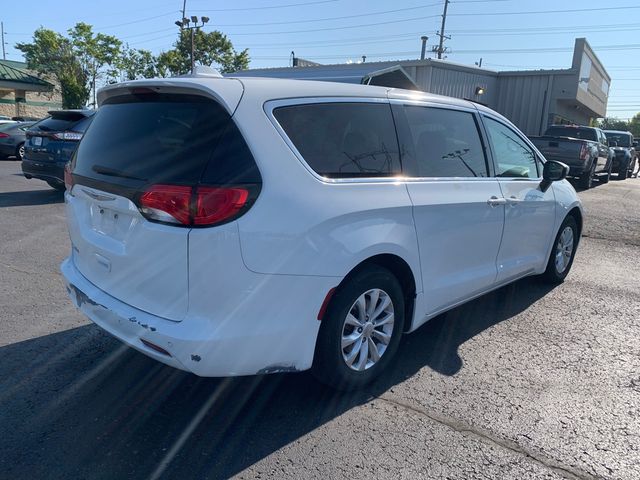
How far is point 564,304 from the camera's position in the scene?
508 cm

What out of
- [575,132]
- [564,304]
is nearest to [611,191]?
[575,132]

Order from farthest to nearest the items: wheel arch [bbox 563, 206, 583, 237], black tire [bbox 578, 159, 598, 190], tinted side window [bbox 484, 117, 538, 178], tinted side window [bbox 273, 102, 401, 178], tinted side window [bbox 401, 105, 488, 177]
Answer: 1. black tire [bbox 578, 159, 598, 190]
2. wheel arch [bbox 563, 206, 583, 237]
3. tinted side window [bbox 484, 117, 538, 178]
4. tinted side window [bbox 401, 105, 488, 177]
5. tinted side window [bbox 273, 102, 401, 178]

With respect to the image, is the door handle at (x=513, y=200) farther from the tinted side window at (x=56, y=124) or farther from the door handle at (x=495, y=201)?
the tinted side window at (x=56, y=124)

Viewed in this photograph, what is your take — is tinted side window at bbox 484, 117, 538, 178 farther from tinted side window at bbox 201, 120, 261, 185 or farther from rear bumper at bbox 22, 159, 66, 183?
rear bumper at bbox 22, 159, 66, 183

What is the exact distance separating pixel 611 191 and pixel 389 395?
1574cm

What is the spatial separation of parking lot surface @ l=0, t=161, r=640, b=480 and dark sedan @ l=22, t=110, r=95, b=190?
18.4ft

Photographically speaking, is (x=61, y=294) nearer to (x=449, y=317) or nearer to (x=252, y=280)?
(x=252, y=280)

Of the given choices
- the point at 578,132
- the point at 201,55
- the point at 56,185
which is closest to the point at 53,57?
the point at 201,55

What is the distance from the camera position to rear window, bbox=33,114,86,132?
9.78 metres

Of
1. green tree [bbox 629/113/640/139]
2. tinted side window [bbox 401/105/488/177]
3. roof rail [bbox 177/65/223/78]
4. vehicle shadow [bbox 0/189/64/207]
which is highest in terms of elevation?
green tree [bbox 629/113/640/139]

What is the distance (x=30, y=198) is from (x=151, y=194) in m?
8.82

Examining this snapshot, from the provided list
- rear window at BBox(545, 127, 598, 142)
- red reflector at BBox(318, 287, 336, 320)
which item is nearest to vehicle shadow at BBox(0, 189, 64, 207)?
red reflector at BBox(318, 287, 336, 320)

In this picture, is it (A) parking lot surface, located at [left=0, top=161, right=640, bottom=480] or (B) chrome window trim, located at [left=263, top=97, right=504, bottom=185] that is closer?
(A) parking lot surface, located at [left=0, top=161, right=640, bottom=480]

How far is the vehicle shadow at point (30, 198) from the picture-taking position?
9.43m
